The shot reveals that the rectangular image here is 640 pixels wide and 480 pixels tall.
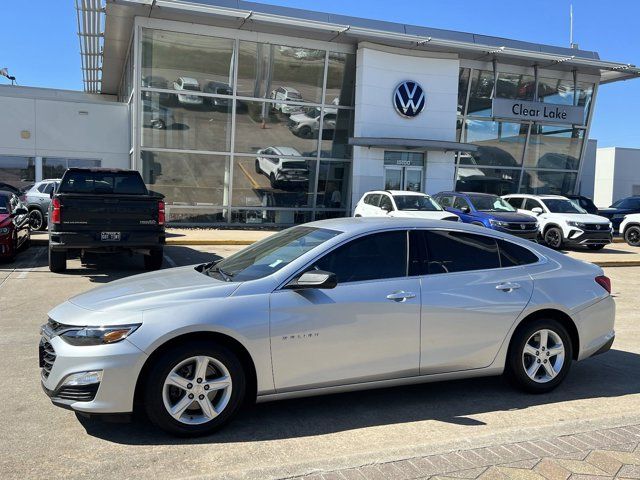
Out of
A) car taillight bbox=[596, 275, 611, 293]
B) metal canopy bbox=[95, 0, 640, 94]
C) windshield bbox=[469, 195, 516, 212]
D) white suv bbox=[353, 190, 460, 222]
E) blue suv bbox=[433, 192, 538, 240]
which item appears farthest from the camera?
metal canopy bbox=[95, 0, 640, 94]

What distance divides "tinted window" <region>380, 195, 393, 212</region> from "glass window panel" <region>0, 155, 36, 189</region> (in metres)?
15.2

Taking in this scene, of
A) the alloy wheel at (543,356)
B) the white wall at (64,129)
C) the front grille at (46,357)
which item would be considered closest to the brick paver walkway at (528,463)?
the alloy wheel at (543,356)

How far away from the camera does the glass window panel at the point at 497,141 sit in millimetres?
25594

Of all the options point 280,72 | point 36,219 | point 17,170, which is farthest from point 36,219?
point 280,72

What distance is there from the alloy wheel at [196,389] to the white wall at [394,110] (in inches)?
Result: 755

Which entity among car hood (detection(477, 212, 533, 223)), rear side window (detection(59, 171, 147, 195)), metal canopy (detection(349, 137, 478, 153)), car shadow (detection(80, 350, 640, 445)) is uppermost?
metal canopy (detection(349, 137, 478, 153))

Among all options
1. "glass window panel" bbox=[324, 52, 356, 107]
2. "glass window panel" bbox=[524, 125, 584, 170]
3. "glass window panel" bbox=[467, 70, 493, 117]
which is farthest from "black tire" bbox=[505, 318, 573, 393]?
"glass window panel" bbox=[524, 125, 584, 170]

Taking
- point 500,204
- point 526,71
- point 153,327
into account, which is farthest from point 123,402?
point 526,71

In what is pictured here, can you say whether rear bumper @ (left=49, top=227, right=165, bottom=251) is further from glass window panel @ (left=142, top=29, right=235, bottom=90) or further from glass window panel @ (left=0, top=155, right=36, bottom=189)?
glass window panel @ (left=0, top=155, right=36, bottom=189)

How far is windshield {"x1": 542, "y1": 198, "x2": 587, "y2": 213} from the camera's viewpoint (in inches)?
728

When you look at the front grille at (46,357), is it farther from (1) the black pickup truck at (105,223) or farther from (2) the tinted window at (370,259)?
(1) the black pickup truck at (105,223)

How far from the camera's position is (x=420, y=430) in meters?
4.18

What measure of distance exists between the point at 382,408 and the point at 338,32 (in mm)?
18581

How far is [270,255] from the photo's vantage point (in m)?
4.80
